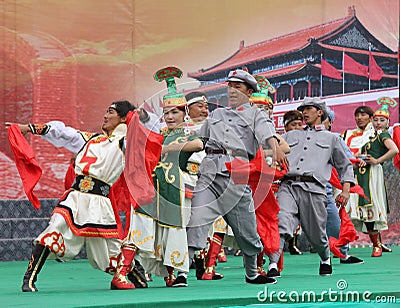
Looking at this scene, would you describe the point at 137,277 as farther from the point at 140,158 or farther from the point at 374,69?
the point at 374,69

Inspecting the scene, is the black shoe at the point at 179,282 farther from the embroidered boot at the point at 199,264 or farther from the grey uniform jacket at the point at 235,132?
the embroidered boot at the point at 199,264

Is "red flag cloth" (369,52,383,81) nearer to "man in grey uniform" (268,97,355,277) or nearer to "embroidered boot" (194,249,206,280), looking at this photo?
"man in grey uniform" (268,97,355,277)

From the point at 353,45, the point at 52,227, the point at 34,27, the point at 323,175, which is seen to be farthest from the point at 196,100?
the point at 353,45

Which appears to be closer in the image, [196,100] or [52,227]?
[52,227]

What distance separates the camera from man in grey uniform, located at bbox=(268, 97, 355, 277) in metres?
7.43

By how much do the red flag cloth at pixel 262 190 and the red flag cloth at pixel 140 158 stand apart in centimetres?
49

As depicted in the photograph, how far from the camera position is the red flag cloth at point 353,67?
1188cm

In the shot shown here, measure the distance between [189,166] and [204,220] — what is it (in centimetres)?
138

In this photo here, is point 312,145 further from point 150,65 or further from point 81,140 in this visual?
point 150,65

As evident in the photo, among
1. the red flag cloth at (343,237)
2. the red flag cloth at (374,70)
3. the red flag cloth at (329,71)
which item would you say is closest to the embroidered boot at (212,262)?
the red flag cloth at (343,237)

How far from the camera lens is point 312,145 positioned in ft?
25.1

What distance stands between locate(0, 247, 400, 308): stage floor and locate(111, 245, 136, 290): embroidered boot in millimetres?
94

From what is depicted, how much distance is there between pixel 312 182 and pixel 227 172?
46.4 inches

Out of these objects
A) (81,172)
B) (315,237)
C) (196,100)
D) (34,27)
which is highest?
(34,27)
